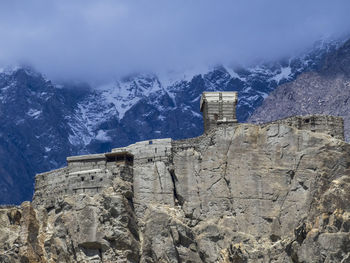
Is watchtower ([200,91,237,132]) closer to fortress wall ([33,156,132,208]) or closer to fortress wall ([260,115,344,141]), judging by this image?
fortress wall ([260,115,344,141])

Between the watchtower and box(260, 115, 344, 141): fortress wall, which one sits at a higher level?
the watchtower

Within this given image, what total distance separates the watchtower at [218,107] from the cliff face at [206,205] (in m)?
5.19

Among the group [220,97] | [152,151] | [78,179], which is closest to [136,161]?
[152,151]

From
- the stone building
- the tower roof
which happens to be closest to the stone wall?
the stone building

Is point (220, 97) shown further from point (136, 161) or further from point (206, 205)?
point (206, 205)

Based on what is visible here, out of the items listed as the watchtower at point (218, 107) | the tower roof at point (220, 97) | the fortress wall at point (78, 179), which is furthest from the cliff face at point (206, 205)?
the tower roof at point (220, 97)

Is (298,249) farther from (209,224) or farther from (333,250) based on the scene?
(209,224)

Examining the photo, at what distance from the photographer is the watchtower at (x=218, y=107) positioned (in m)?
143

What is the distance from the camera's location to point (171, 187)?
13750 centimetres

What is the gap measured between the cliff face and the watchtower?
5193 millimetres

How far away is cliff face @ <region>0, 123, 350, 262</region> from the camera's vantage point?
131m

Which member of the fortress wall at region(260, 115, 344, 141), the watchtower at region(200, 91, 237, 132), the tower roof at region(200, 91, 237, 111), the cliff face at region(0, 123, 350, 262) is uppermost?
the tower roof at region(200, 91, 237, 111)

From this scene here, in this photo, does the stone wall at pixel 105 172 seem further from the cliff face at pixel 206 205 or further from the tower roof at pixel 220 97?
the tower roof at pixel 220 97

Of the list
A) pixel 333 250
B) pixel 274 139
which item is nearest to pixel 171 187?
pixel 274 139
